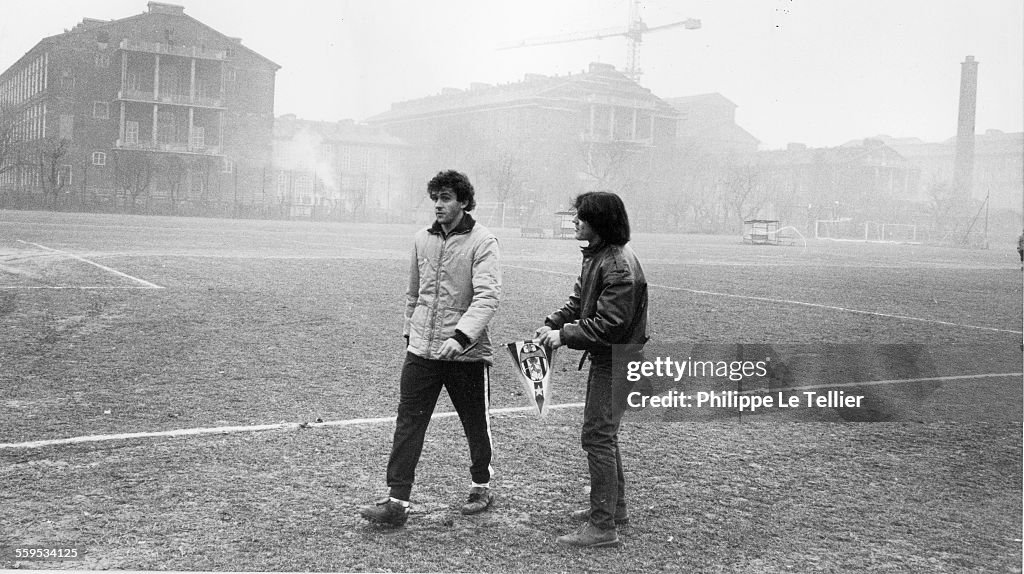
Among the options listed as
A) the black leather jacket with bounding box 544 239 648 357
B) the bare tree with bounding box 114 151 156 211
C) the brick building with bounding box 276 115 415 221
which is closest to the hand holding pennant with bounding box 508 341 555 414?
the black leather jacket with bounding box 544 239 648 357

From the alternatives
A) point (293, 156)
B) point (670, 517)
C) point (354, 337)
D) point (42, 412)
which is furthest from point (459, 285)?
point (293, 156)

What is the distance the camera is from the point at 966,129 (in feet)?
41.9

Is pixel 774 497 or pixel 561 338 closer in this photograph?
pixel 561 338

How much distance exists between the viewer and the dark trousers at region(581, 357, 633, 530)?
11.2ft

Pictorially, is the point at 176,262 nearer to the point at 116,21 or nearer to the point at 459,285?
the point at 116,21

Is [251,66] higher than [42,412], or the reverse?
[251,66]

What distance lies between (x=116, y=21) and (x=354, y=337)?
4.11 metres

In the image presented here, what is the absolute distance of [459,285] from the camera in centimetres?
363

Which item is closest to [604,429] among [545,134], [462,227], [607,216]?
[607,216]

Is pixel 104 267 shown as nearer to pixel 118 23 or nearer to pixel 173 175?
pixel 118 23

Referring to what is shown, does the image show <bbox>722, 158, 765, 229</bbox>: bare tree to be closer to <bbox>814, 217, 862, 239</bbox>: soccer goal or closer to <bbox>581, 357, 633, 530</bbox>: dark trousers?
<bbox>814, 217, 862, 239</bbox>: soccer goal

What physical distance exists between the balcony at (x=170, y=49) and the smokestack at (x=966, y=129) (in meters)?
8.76

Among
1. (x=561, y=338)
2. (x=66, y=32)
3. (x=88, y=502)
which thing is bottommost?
(x=88, y=502)

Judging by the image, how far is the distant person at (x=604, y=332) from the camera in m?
3.33
